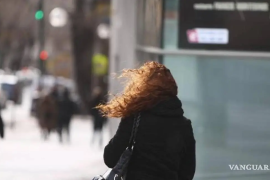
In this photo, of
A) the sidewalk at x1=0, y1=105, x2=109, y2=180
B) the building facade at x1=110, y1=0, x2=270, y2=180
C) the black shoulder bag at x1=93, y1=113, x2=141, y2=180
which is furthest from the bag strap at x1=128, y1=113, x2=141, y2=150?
the sidewalk at x1=0, y1=105, x2=109, y2=180

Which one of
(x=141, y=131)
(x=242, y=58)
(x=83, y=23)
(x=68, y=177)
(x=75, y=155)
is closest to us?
(x=141, y=131)

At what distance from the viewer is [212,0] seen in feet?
38.6

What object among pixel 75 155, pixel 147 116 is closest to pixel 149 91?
pixel 147 116

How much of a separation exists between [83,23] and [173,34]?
1105 inches

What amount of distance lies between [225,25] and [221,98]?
3.08 feet

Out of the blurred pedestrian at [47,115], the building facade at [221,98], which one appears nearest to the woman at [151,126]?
the building facade at [221,98]

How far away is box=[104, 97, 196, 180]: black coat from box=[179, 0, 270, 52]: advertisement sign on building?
19.6 ft

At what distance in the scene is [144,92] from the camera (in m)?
5.79

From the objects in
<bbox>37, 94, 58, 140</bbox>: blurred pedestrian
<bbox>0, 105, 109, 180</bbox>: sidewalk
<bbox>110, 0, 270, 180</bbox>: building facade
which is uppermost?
<bbox>110, 0, 270, 180</bbox>: building facade

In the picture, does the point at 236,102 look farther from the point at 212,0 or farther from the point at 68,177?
the point at 68,177

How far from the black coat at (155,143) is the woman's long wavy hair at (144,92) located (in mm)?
52

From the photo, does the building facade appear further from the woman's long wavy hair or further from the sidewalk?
the woman's long wavy hair

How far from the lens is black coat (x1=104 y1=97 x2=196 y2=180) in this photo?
580 cm

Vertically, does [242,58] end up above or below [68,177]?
above
